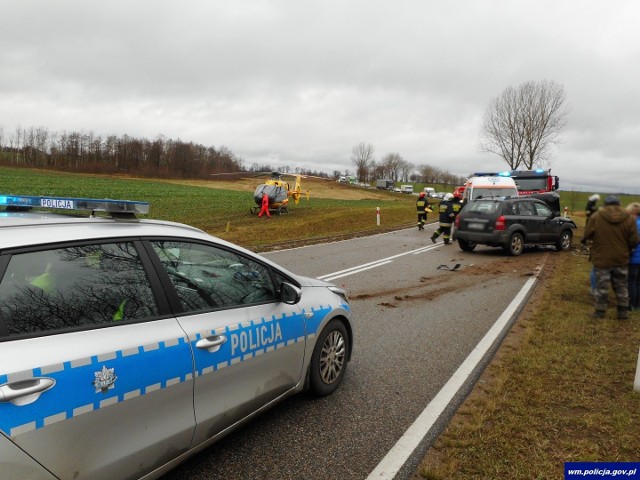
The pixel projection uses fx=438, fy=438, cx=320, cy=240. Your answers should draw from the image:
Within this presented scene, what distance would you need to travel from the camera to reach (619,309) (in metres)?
6.06

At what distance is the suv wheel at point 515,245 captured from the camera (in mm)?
12859

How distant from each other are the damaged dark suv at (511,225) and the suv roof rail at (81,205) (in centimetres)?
1175

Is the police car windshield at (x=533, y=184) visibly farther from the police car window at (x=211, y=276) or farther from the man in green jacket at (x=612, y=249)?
the police car window at (x=211, y=276)

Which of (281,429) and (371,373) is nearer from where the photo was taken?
(281,429)

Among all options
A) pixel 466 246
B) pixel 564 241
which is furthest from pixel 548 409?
pixel 564 241

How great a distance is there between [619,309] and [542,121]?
43403 mm

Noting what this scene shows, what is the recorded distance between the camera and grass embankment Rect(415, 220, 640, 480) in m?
2.90

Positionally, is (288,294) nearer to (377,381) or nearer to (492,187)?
(377,381)

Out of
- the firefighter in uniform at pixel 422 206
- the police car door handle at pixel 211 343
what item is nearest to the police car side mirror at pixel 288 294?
the police car door handle at pixel 211 343

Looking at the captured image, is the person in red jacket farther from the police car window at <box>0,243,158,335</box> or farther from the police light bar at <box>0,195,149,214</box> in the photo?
the police car window at <box>0,243,158,335</box>

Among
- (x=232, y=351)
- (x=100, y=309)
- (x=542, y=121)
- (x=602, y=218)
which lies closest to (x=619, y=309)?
(x=602, y=218)

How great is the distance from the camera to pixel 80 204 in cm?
283

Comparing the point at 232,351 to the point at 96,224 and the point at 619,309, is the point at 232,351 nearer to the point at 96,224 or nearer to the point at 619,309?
the point at 96,224

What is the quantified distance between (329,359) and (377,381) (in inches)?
25.5
